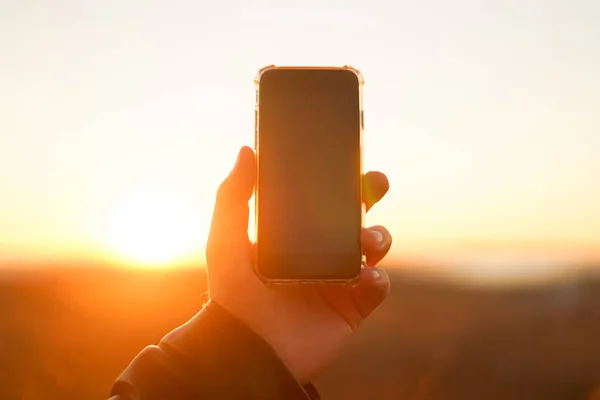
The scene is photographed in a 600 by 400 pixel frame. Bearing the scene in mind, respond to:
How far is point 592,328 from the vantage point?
651 inches

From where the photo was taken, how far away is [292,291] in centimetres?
260

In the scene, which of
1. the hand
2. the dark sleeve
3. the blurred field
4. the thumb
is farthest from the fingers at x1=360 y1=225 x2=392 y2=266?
the blurred field

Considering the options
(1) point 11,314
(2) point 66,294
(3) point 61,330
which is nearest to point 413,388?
(3) point 61,330

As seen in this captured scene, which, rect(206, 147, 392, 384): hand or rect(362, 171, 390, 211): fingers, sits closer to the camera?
rect(206, 147, 392, 384): hand

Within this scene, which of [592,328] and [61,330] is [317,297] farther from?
[592,328]

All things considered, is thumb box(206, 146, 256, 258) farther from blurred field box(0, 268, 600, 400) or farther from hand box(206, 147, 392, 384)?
blurred field box(0, 268, 600, 400)

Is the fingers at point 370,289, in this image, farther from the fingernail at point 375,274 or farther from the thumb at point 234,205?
the thumb at point 234,205

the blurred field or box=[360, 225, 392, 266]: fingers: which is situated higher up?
box=[360, 225, 392, 266]: fingers

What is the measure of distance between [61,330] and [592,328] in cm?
1263

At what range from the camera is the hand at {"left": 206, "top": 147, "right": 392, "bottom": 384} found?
7.81 ft

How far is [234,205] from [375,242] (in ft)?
1.85

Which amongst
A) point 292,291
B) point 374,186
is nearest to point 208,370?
point 292,291

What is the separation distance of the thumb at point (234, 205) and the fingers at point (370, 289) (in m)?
0.48

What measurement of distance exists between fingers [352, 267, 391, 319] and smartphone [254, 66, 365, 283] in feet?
0.18
